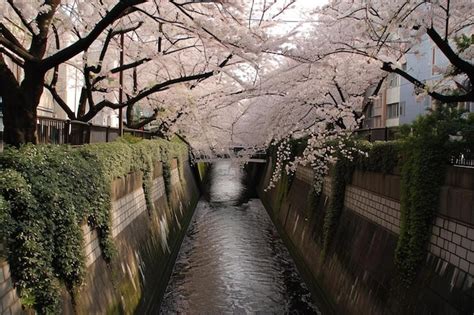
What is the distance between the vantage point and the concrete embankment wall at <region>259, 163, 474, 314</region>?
629 cm

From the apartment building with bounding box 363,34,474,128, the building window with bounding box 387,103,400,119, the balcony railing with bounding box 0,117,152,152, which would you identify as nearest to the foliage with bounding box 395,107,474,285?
the balcony railing with bounding box 0,117,152,152

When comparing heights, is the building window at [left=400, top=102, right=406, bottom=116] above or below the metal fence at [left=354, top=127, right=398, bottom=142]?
above

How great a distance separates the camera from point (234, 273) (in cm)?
1580

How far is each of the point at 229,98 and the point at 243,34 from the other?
1032 centimetres

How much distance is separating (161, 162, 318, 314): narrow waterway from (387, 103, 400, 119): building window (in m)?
13.0

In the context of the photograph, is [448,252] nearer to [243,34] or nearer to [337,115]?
[243,34]

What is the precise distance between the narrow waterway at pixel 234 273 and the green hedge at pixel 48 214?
5281mm

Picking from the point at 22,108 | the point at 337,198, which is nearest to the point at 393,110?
the point at 337,198

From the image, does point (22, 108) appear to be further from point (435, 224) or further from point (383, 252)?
point (435, 224)

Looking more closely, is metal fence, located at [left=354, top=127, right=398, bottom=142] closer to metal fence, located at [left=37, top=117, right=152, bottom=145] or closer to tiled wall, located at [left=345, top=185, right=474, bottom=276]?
tiled wall, located at [left=345, top=185, right=474, bottom=276]

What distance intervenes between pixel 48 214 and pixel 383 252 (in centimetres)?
647

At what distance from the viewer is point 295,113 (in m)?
19.3

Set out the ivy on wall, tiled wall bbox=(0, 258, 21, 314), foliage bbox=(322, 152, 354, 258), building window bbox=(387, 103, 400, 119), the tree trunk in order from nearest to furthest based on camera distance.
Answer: tiled wall bbox=(0, 258, 21, 314) → the ivy on wall → the tree trunk → foliage bbox=(322, 152, 354, 258) → building window bbox=(387, 103, 400, 119)

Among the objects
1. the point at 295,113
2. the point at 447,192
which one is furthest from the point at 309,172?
the point at 447,192
